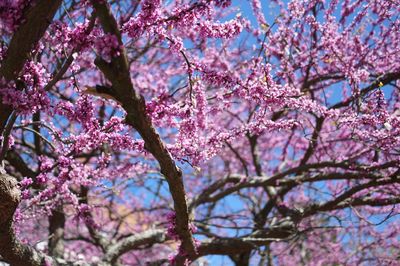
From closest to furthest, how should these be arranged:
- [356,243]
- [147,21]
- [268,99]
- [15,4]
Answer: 1. [15,4]
2. [147,21]
3. [268,99]
4. [356,243]

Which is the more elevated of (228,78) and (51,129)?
(228,78)

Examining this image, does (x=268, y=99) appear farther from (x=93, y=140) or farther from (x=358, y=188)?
(x=358, y=188)

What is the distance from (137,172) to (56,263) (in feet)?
7.85

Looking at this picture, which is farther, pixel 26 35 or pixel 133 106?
pixel 133 106

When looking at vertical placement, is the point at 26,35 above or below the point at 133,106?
above

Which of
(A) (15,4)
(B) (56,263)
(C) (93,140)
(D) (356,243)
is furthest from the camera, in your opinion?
(D) (356,243)

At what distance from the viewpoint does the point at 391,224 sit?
890cm

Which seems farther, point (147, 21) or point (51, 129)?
point (51, 129)

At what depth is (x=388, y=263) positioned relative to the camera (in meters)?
6.54

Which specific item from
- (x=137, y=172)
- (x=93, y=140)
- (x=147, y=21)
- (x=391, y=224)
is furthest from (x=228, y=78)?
(x=391, y=224)

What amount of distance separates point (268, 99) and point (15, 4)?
188 cm

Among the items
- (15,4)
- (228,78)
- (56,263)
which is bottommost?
(56,263)

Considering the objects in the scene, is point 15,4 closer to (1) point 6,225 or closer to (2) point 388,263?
(1) point 6,225

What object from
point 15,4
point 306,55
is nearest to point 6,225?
point 15,4
